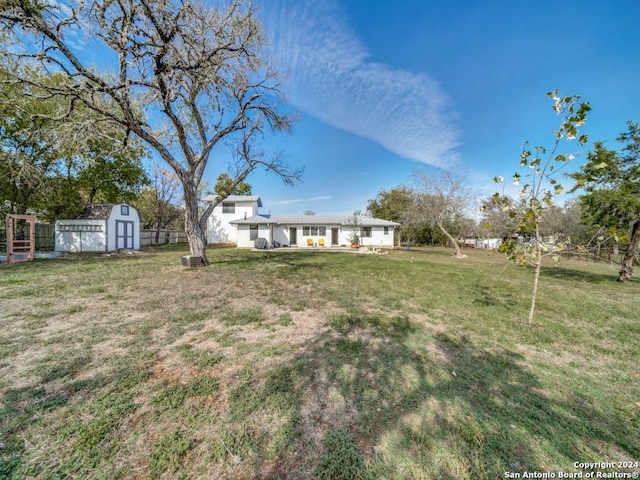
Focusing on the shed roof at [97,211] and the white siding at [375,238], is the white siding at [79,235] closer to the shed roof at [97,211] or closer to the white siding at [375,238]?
the shed roof at [97,211]

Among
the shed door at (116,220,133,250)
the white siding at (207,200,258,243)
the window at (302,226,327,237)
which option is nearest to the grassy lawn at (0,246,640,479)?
the shed door at (116,220,133,250)

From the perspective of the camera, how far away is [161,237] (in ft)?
81.4

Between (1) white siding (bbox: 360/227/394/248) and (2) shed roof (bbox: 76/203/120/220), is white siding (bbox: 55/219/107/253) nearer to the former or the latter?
(2) shed roof (bbox: 76/203/120/220)

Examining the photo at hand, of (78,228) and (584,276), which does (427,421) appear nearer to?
(584,276)

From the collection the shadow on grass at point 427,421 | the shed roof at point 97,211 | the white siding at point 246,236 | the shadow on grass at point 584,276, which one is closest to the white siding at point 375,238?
the white siding at point 246,236

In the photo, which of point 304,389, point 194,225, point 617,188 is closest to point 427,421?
point 304,389

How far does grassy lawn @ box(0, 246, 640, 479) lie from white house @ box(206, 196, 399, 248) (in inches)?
669

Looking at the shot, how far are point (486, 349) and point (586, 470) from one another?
1.96m

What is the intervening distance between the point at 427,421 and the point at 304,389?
47.1 inches

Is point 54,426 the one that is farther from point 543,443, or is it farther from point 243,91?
point 243,91

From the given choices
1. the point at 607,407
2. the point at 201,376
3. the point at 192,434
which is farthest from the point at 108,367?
the point at 607,407

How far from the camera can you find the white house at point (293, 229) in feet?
73.3

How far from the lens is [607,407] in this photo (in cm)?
250

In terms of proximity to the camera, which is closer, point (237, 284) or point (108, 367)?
point (108, 367)
